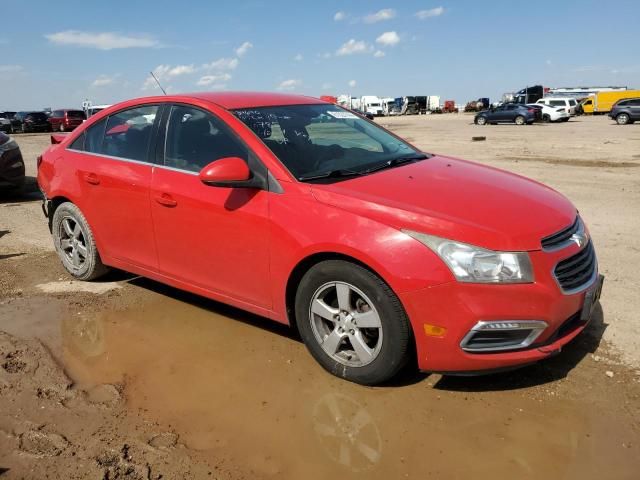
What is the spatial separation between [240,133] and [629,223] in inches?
214

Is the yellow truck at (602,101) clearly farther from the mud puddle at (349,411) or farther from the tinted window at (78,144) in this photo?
the mud puddle at (349,411)

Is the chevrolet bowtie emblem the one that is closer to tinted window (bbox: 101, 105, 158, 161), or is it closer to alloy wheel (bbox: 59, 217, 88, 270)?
tinted window (bbox: 101, 105, 158, 161)

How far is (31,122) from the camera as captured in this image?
39.4 m

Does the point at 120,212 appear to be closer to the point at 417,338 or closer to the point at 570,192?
the point at 417,338

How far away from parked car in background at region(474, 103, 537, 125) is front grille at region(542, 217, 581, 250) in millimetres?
37174

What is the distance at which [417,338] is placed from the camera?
2.93 meters

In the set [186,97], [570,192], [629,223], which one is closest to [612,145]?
[570,192]

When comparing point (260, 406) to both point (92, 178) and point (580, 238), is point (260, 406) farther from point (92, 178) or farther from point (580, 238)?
point (92, 178)

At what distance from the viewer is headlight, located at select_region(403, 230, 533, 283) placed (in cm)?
277

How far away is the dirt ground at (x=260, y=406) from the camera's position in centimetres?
261

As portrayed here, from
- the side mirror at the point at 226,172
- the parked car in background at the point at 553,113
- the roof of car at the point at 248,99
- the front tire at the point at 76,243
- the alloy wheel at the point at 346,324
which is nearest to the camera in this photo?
the alloy wheel at the point at 346,324

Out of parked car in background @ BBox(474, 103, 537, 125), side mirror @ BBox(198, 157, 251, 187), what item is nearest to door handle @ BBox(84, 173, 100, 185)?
side mirror @ BBox(198, 157, 251, 187)

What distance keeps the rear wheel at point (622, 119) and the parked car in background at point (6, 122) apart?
38447 millimetres

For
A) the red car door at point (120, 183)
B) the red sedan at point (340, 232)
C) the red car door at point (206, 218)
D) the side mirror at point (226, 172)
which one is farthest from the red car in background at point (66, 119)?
the side mirror at point (226, 172)
